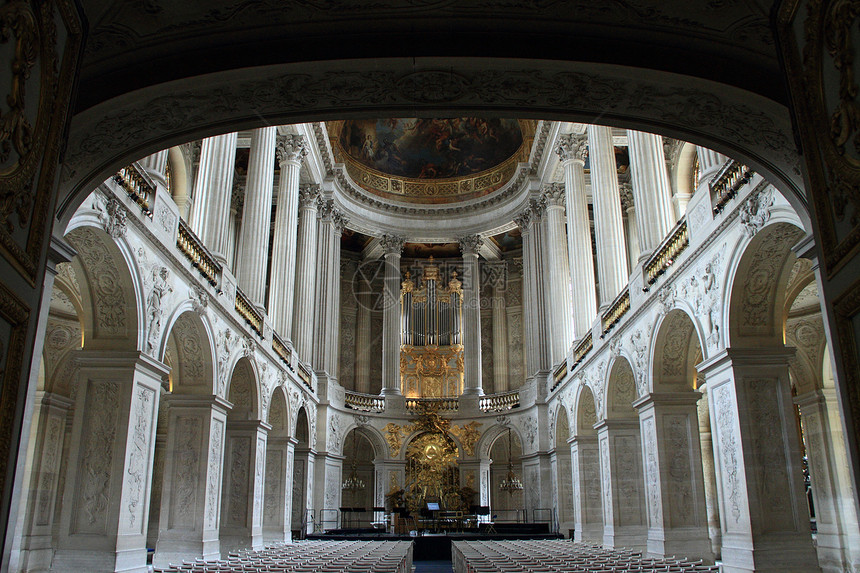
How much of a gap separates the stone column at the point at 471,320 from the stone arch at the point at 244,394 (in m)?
14.5

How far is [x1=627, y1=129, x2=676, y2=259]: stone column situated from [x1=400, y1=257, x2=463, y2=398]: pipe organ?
18.5 metres

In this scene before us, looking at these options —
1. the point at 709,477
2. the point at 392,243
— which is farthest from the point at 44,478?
the point at 392,243

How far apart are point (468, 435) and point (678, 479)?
16.7 metres

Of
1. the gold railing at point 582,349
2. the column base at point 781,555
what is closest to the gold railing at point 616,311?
the gold railing at point 582,349

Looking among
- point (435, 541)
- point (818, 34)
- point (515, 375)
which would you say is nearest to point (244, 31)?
point (818, 34)

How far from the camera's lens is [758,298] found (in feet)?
37.2

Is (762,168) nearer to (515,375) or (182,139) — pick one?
(182,139)

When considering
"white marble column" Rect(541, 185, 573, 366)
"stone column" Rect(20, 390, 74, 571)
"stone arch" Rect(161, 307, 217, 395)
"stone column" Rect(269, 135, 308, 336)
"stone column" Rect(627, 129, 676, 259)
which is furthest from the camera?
"white marble column" Rect(541, 185, 573, 366)

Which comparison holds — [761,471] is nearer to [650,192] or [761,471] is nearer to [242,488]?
[650,192]

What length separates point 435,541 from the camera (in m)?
23.5

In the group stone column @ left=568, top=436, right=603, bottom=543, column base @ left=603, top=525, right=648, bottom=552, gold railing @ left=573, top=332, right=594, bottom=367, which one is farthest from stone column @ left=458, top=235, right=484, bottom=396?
column base @ left=603, top=525, right=648, bottom=552

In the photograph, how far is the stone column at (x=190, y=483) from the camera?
46.8ft

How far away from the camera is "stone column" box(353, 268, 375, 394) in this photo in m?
35.9

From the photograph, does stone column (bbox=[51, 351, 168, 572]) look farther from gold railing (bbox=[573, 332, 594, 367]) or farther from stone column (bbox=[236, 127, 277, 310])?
gold railing (bbox=[573, 332, 594, 367])
